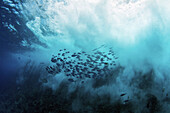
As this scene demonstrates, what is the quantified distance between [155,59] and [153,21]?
240 inches

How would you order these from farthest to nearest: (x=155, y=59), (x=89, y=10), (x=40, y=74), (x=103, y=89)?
1. (x=40, y=74)
2. (x=103, y=89)
3. (x=155, y=59)
4. (x=89, y=10)

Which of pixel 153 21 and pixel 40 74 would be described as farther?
pixel 40 74

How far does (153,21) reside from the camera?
10.8m

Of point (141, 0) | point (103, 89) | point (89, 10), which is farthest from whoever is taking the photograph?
point (103, 89)

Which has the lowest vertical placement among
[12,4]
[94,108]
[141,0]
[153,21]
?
[94,108]

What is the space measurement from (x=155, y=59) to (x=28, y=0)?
17963 mm

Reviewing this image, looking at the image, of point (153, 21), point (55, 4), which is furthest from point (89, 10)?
point (153, 21)

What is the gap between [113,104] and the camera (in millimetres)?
14383

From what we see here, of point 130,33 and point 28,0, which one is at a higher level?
point 28,0

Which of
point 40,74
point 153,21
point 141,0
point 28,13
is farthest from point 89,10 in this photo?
point 40,74

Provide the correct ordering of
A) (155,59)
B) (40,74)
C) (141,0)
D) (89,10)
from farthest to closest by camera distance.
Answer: (40,74) → (155,59) → (89,10) → (141,0)

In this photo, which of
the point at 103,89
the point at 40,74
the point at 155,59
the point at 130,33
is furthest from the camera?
the point at 40,74

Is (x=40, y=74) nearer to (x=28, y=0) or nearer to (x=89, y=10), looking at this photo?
(x=28, y=0)

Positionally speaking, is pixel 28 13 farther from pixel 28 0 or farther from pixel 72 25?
pixel 72 25
